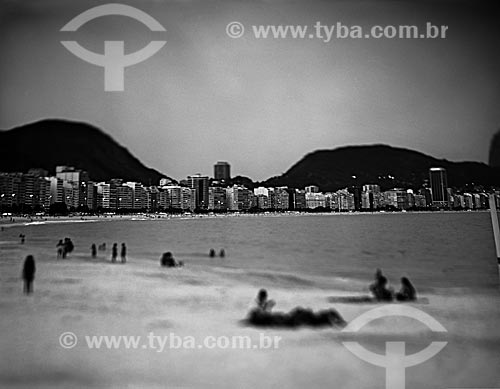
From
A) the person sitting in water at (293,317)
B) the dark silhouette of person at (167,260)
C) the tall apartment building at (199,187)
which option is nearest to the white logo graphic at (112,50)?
the tall apartment building at (199,187)

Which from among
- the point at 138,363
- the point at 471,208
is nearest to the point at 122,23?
the point at 138,363

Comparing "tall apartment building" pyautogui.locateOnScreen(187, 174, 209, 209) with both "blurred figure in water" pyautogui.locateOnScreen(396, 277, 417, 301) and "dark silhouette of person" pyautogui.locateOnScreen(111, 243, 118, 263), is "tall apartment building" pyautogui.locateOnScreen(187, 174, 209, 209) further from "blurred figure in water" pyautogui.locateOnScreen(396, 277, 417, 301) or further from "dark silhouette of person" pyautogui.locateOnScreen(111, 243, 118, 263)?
"blurred figure in water" pyautogui.locateOnScreen(396, 277, 417, 301)

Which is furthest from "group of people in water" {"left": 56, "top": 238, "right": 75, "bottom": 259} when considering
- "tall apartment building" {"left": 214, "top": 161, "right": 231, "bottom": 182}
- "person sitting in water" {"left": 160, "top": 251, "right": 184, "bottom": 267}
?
"tall apartment building" {"left": 214, "top": 161, "right": 231, "bottom": 182}

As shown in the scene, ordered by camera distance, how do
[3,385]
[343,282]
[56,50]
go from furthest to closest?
[56,50], [343,282], [3,385]

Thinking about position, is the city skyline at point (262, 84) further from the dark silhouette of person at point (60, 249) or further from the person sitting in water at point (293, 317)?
the person sitting in water at point (293, 317)

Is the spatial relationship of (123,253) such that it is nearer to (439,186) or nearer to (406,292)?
(406,292)

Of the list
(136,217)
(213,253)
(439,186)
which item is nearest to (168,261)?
(213,253)

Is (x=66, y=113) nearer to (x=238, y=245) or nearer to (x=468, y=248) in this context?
(x=238, y=245)
